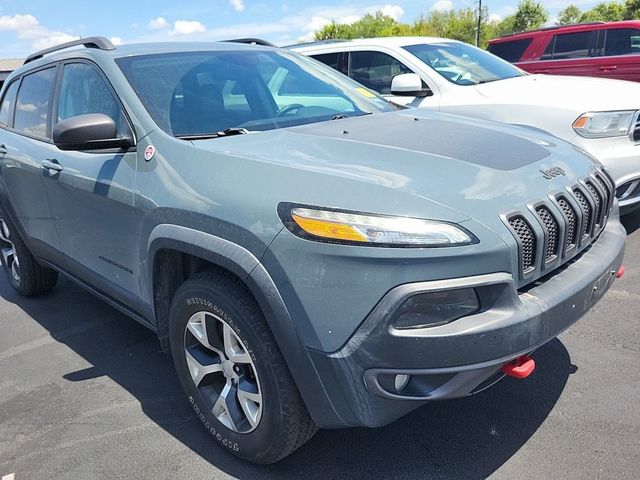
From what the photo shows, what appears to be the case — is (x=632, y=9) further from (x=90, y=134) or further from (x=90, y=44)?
(x=90, y=134)

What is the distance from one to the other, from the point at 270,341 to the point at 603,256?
1407mm

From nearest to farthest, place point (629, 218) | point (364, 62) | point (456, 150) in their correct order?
1. point (456, 150)
2. point (629, 218)
3. point (364, 62)

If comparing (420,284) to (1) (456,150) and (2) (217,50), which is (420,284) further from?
(2) (217,50)

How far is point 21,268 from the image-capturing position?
13.9ft

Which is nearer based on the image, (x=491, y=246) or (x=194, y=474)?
(x=491, y=246)

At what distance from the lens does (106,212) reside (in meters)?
2.70

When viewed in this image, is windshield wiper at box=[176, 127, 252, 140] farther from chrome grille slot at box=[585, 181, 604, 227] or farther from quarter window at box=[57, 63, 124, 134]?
chrome grille slot at box=[585, 181, 604, 227]

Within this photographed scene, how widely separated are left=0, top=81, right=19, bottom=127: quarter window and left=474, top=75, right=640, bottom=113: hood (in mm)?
3957

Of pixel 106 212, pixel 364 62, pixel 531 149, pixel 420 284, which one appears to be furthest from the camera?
pixel 364 62

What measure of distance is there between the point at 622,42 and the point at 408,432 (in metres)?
9.37

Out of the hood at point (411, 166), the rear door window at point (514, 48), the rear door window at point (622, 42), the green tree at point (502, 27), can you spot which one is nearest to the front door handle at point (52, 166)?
the hood at point (411, 166)

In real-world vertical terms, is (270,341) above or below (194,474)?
above

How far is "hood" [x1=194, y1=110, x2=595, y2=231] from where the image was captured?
182 cm

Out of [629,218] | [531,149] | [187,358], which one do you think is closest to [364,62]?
[629,218]
